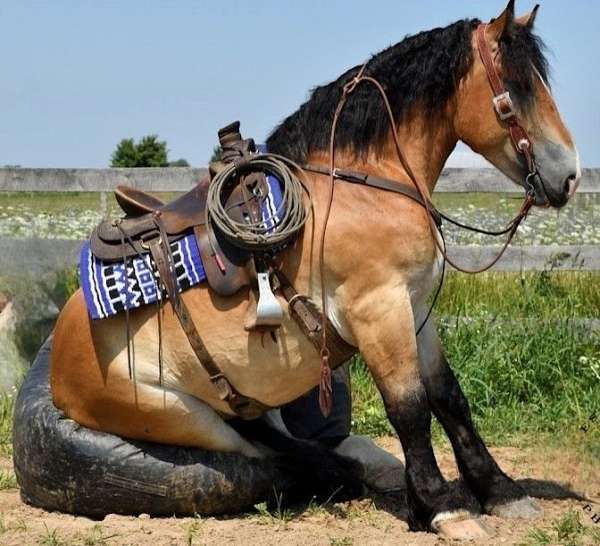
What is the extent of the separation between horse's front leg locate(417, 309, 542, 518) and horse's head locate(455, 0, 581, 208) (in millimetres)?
861

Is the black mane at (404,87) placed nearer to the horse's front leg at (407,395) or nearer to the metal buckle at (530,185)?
the metal buckle at (530,185)

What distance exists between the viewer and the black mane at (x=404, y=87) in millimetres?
4348

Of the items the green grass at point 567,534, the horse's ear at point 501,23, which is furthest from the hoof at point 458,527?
the horse's ear at point 501,23

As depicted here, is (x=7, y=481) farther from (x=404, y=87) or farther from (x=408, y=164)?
(x=404, y=87)

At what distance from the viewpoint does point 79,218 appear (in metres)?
9.67

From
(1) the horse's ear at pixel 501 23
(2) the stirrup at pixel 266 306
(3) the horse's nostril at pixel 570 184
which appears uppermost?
(1) the horse's ear at pixel 501 23

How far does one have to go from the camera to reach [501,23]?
4340mm

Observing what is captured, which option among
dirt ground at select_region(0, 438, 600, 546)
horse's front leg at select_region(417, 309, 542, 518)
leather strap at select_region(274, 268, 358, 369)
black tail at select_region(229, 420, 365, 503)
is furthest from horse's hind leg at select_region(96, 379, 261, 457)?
horse's front leg at select_region(417, 309, 542, 518)

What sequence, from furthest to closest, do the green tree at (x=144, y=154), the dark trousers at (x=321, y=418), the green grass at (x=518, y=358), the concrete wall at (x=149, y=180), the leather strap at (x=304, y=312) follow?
1. the green tree at (x=144, y=154)
2. the concrete wall at (x=149, y=180)
3. the green grass at (x=518, y=358)
4. the dark trousers at (x=321, y=418)
5. the leather strap at (x=304, y=312)

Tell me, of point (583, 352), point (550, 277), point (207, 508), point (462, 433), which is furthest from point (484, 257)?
point (207, 508)

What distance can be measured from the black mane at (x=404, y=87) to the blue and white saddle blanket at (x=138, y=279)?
325mm

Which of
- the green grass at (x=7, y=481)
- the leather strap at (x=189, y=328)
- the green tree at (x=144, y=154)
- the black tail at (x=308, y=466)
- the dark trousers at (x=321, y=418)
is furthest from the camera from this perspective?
the green tree at (x=144, y=154)

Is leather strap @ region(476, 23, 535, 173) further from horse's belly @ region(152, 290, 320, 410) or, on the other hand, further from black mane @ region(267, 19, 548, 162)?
horse's belly @ region(152, 290, 320, 410)

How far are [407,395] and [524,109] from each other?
1319 mm
